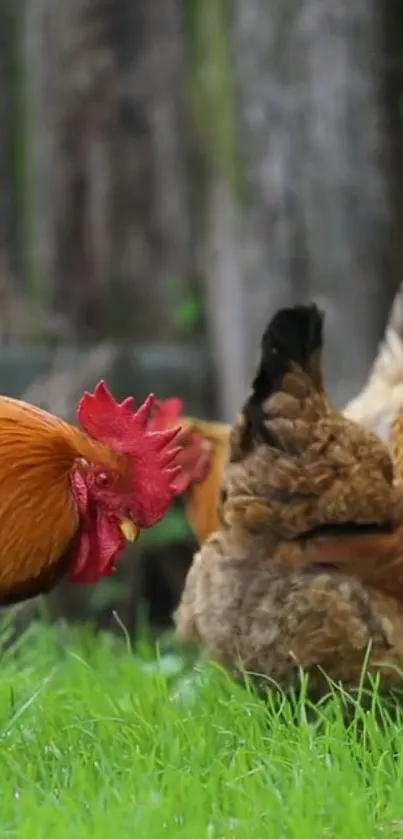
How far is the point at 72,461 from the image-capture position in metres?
3.52

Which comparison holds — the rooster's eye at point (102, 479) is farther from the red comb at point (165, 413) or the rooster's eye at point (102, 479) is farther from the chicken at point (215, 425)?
the red comb at point (165, 413)

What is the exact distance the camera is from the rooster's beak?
3511 mm

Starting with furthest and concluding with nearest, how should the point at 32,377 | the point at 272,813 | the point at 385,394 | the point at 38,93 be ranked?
the point at 38,93, the point at 32,377, the point at 385,394, the point at 272,813

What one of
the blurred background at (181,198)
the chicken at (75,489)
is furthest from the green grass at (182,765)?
the blurred background at (181,198)

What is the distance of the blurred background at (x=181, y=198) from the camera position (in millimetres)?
5645

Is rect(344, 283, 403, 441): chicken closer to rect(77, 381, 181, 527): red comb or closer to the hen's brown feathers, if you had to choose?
rect(77, 381, 181, 527): red comb

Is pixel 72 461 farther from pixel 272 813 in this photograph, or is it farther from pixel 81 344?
pixel 81 344

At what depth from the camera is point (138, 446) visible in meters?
3.53

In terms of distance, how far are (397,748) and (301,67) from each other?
3.34 m

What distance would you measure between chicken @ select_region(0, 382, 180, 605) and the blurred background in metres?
2.27

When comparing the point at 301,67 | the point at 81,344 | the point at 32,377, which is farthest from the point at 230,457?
the point at 81,344

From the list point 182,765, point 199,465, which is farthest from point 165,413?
point 182,765

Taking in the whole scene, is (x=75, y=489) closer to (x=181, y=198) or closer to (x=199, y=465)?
(x=199, y=465)

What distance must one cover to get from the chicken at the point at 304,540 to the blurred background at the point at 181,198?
1.87 m
